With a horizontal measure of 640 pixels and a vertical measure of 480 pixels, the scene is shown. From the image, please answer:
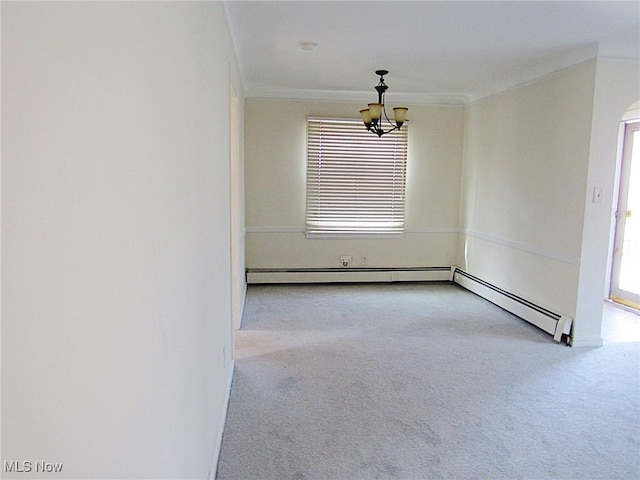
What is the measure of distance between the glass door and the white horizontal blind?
2.44 meters

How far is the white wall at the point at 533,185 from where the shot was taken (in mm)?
3842

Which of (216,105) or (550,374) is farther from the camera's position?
(550,374)

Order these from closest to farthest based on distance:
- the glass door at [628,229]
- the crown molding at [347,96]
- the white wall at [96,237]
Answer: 1. the white wall at [96,237]
2. the glass door at [628,229]
3. the crown molding at [347,96]

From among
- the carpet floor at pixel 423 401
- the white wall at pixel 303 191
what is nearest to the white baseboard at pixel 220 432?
the carpet floor at pixel 423 401

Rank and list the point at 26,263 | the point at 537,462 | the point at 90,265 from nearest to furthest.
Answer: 1. the point at 26,263
2. the point at 90,265
3. the point at 537,462

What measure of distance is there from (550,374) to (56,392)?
346cm

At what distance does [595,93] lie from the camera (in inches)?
142

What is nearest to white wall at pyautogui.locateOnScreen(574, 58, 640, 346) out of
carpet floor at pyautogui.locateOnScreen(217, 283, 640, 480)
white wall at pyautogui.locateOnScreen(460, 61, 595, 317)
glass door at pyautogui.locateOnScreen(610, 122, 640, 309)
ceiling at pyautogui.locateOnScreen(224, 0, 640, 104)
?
white wall at pyautogui.locateOnScreen(460, 61, 595, 317)

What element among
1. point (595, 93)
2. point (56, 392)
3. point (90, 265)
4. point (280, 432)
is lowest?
point (280, 432)

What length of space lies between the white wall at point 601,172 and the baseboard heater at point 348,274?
2.40m

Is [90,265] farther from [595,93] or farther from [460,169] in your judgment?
[460,169]

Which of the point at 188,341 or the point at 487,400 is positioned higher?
the point at 188,341

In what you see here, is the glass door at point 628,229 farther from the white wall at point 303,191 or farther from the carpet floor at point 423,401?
the white wall at point 303,191

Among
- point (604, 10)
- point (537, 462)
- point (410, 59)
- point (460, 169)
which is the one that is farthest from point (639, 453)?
point (460, 169)
